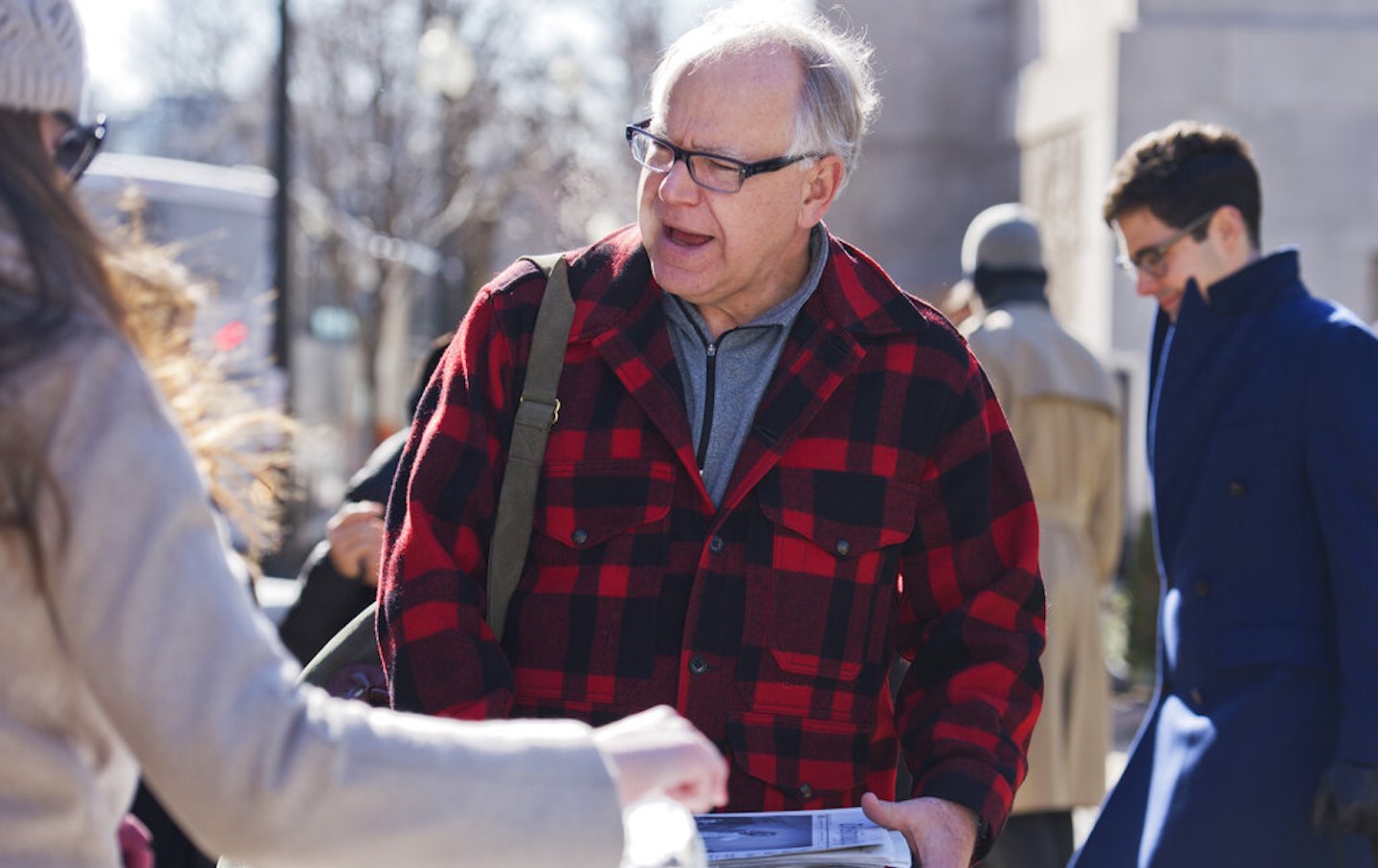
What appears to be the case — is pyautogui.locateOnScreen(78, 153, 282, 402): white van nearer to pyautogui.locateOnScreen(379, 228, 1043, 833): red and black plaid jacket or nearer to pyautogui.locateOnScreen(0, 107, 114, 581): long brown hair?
pyautogui.locateOnScreen(379, 228, 1043, 833): red and black plaid jacket

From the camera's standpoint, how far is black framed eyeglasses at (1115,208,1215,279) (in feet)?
14.9

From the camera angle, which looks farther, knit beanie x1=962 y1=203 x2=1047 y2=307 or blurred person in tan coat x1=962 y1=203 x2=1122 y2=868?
knit beanie x1=962 y1=203 x2=1047 y2=307

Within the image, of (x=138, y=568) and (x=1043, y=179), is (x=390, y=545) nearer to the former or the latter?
(x=138, y=568)

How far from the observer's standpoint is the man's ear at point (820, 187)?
10.3ft

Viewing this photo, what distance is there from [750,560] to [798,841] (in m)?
0.50

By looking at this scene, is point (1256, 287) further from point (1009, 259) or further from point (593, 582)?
point (593, 582)

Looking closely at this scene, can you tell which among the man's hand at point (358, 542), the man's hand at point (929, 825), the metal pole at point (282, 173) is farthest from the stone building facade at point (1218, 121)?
the man's hand at point (929, 825)

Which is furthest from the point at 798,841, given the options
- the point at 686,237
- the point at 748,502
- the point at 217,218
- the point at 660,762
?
the point at 217,218

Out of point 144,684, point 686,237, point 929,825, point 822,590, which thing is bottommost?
point 929,825

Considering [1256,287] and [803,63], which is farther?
[1256,287]

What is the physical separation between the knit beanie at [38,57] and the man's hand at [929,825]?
155 centimetres

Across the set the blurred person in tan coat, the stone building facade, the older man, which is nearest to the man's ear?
the older man

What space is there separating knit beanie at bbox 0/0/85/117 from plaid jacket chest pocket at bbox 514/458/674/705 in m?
1.25

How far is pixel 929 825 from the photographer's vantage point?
9.16ft
